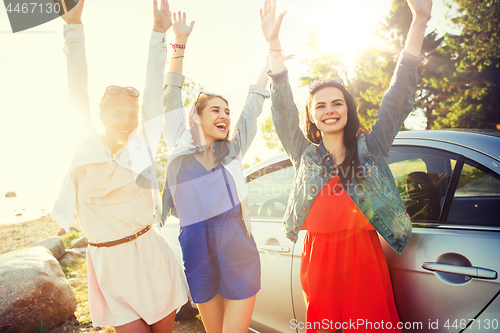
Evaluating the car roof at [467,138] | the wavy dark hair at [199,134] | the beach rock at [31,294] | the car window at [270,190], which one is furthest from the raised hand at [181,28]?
the beach rock at [31,294]

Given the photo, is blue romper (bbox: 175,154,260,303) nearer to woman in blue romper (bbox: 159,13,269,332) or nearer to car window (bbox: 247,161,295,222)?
woman in blue romper (bbox: 159,13,269,332)

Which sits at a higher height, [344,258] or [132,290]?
[344,258]

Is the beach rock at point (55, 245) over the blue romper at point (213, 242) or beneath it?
beneath

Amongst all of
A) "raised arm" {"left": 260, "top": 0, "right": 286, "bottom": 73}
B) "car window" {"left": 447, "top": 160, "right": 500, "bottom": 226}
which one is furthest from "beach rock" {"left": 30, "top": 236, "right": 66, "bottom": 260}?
"car window" {"left": 447, "top": 160, "right": 500, "bottom": 226}

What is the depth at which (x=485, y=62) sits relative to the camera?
14211 millimetres

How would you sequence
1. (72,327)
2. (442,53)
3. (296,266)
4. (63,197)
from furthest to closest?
(442,53)
(72,327)
(296,266)
(63,197)

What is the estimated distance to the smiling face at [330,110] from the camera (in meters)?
1.69

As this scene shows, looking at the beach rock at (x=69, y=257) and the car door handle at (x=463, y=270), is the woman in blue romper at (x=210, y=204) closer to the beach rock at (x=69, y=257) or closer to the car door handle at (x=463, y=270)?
the car door handle at (x=463, y=270)

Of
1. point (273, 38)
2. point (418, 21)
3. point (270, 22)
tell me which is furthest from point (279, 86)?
point (418, 21)

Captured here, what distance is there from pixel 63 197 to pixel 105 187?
22 cm

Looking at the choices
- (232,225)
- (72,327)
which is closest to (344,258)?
(232,225)

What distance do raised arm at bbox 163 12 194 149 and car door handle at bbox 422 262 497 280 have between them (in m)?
1.63

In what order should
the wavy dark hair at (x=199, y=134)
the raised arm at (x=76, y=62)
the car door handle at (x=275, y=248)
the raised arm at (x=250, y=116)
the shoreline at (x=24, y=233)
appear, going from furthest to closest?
the shoreline at (x=24, y=233) < the car door handle at (x=275, y=248) < the raised arm at (x=250, y=116) < the wavy dark hair at (x=199, y=134) < the raised arm at (x=76, y=62)

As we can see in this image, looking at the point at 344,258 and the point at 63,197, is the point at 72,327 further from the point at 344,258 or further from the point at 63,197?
the point at 344,258
